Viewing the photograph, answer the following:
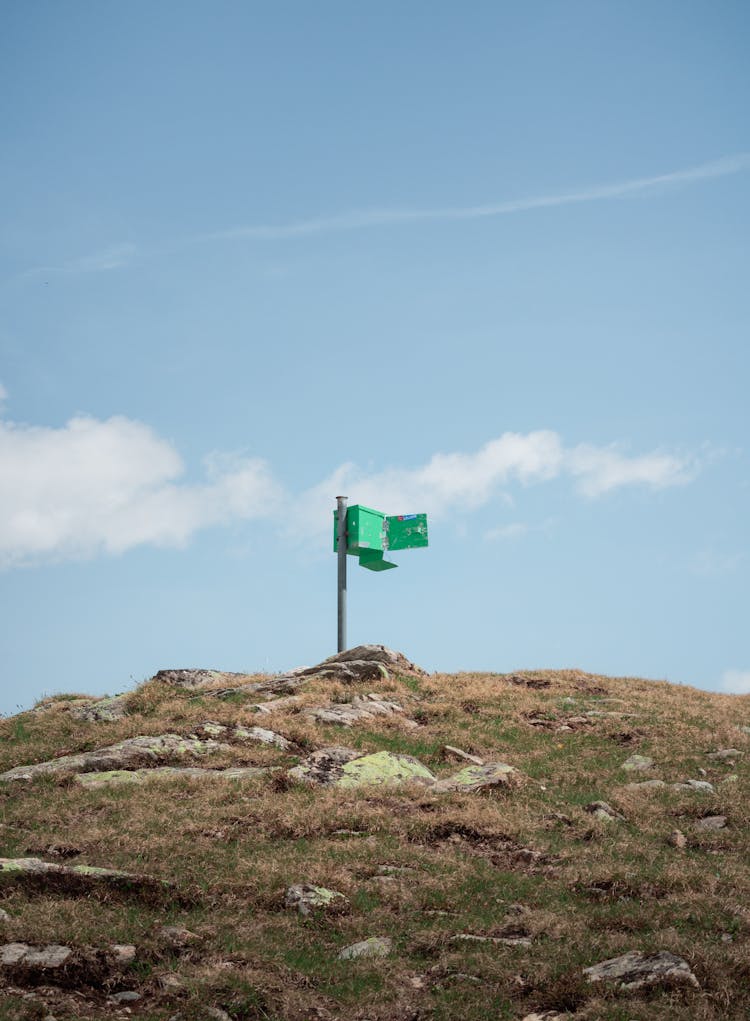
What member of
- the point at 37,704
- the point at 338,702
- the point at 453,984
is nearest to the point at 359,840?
the point at 453,984

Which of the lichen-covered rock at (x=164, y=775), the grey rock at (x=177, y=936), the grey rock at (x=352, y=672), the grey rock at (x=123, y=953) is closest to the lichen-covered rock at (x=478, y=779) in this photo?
the lichen-covered rock at (x=164, y=775)

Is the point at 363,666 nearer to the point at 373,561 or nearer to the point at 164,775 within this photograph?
the point at 373,561

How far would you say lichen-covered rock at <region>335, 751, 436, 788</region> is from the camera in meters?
18.9

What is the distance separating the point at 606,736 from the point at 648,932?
12894 mm

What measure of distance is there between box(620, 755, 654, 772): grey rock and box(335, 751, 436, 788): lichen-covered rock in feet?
15.4

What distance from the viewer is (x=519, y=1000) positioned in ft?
31.7

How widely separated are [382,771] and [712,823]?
253 inches

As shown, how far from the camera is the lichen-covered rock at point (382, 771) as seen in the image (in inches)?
742

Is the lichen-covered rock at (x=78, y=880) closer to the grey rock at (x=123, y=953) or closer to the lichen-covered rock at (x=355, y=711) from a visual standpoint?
the grey rock at (x=123, y=953)

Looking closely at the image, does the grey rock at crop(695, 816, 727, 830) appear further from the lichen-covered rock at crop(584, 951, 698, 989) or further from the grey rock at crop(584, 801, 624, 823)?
the lichen-covered rock at crop(584, 951, 698, 989)

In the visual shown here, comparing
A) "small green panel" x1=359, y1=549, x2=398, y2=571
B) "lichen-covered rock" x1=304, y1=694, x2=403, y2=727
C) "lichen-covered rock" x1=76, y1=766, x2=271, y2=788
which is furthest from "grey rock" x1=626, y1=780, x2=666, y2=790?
"small green panel" x1=359, y1=549, x2=398, y2=571

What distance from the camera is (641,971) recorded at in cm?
988

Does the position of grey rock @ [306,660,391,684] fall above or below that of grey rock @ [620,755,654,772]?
above

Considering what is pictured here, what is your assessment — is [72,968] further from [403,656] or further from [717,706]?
[717,706]
